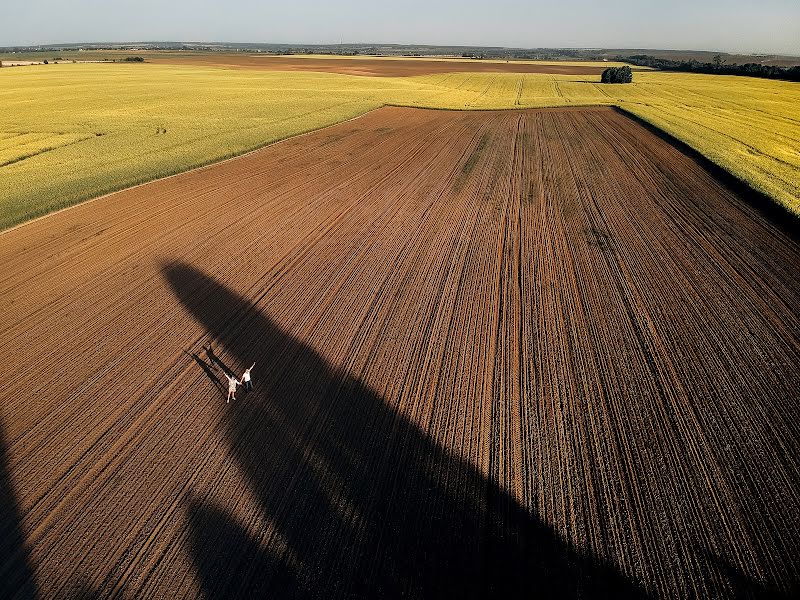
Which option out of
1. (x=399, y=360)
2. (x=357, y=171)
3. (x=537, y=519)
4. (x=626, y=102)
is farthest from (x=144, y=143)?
(x=626, y=102)

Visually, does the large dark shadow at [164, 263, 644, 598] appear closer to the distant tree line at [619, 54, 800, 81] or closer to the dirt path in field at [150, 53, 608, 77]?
the dirt path in field at [150, 53, 608, 77]

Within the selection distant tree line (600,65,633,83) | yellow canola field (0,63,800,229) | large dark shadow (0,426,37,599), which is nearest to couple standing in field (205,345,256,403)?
large dark shadow (0,426,37,599)

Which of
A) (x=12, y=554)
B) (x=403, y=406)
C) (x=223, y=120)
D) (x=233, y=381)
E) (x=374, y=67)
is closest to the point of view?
(x=12, y=554)

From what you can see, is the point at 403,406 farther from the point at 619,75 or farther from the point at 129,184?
the point at 619,75

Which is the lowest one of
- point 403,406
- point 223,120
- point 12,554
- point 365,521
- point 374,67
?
point 374,67

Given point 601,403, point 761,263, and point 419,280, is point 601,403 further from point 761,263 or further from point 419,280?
point 761,263

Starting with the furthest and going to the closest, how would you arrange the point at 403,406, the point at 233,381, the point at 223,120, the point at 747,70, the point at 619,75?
the point at 747,70
the point at 619,75
the point at 223,120
the point at 233,381
the point at 403,406

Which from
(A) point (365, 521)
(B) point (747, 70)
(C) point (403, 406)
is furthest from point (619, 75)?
(A) point (365, 521)

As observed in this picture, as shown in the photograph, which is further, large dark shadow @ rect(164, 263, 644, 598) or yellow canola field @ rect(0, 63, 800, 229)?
yellow canola field @ rect(0, 63, 800, 229)
